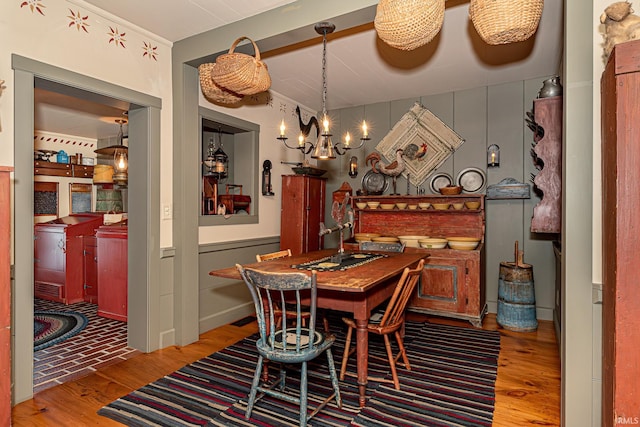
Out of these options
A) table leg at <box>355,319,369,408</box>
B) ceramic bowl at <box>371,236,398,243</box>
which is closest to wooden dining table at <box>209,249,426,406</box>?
table leg at <box>355,319,369,408</box>

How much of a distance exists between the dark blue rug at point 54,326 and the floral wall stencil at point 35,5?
272cm

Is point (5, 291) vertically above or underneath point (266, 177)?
underneath

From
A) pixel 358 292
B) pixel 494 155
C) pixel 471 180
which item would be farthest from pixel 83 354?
pixel 494 155

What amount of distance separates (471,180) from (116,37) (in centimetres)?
390

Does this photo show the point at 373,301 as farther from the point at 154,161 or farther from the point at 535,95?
the point at 535,95

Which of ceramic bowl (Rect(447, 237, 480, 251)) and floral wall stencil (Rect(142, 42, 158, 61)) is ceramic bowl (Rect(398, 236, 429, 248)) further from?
floral wall stencil (Rect(142, 42, 158, 61))

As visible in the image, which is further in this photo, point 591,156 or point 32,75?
point 32,75

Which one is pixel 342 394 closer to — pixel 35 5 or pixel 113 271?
pixel 113 271

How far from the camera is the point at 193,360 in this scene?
120 inches

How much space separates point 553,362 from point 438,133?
2803 millimetres

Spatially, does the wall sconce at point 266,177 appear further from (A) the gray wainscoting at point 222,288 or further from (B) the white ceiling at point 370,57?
(B) the white ceiling at point 370,57

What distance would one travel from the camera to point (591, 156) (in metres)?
1.80

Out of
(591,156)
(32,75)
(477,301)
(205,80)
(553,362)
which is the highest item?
(205,80)

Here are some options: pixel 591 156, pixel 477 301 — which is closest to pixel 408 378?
pixel 477 301
